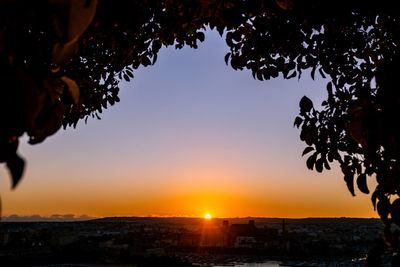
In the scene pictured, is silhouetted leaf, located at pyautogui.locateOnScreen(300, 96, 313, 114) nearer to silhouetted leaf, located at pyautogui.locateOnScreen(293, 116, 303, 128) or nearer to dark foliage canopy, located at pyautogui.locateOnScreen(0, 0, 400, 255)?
dark foliage canopy, located at pyautogui.locateOnScreen(0, 0, 400, 255)

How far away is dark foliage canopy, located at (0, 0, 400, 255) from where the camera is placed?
815 mm

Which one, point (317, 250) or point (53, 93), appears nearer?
point (53, 93)

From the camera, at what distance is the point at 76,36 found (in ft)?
2.60

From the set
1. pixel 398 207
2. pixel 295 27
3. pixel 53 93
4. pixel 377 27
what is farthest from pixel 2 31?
pixel 377 27

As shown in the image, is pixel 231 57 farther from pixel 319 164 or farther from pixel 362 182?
pixel 362 182

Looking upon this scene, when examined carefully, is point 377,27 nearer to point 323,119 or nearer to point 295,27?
point 295,27

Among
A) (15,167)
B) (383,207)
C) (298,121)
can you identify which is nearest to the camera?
(15,167)

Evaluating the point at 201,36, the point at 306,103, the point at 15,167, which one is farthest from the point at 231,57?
the point at 15,167

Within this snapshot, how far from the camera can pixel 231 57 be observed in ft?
15.9

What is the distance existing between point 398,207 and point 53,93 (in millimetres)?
1625

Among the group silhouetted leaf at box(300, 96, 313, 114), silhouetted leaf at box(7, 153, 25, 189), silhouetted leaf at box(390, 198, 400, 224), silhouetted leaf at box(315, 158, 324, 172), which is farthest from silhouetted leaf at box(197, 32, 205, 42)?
silhouetted leaf at box(7, 153, 25, 189)

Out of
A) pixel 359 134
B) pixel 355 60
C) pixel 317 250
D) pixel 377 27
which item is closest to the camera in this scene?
pixel 359 134

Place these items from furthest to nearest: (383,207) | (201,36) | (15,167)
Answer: (201,36) < (383,207) < (15,167)

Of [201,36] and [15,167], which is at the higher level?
[201,36]
